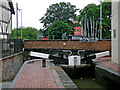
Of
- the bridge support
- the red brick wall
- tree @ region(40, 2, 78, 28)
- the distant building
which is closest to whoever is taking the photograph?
the bridge support

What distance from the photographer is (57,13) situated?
38969 millimetres

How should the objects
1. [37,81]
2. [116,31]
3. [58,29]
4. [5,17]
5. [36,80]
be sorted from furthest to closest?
[58,29] → [5,17] → [116,31] → [36,80] → [37,81]

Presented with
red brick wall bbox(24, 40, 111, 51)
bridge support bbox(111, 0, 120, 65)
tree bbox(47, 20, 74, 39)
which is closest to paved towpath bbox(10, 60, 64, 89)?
bridge support bbox(111, 0, 120, 65)

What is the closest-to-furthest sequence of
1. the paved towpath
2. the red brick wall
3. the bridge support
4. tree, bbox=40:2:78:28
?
the paved towpath, the bridge support, the red brick wall, tree, bbox=40:2:78:28

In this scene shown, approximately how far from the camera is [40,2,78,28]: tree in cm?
3884

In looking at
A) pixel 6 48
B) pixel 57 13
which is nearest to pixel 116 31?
pixel 6 48

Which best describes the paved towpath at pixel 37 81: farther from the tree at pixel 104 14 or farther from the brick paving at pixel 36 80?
the tree at pixel 104 14

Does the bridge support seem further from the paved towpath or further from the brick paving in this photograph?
the brick paving

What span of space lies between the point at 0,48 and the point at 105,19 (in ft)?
92.2

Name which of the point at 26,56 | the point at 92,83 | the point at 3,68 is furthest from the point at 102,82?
the point at 26,56

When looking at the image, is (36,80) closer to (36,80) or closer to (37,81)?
(36,80)

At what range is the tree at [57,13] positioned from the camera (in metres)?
38.8

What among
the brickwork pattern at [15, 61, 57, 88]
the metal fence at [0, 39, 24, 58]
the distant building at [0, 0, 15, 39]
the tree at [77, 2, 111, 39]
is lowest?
the brickwork pattern at [15, 61, 57, 88]

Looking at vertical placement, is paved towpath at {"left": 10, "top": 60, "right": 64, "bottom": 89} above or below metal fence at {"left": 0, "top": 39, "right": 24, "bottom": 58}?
below
